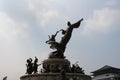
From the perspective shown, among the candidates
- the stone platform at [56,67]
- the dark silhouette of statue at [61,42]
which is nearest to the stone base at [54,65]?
the stone platform at [56,67]

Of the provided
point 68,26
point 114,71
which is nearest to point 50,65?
point 68,26

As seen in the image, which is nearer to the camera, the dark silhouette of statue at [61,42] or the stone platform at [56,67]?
the stone platform at [56,67]

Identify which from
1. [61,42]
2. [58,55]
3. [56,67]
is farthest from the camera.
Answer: [61,42]

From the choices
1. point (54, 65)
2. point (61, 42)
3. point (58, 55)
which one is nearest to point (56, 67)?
point (54, 65)

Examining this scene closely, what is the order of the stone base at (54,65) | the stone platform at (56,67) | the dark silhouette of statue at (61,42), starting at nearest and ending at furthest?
1. the stone platform at (56,67)
2. the stone base at (54,65)
3. the dark silhouette of statue at (61,42)

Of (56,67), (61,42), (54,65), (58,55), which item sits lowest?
(56,67)

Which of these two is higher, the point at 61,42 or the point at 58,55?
the point at 61,42

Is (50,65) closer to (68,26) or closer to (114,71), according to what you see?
(68,26)

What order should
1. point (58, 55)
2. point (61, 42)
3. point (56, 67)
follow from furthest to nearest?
point (61, 42)
point (58, 55)
point (56, 67)

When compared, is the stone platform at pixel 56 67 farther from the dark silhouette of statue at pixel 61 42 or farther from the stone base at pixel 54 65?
the dark silhouette of statue at pixel 61 42

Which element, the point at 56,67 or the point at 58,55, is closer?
the point at 56,67

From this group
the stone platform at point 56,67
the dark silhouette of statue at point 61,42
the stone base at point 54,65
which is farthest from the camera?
Answer: the dark silhouette of statue at point 61,42

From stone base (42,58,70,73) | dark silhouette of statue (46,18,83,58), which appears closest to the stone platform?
stone base (42,58,70,73)

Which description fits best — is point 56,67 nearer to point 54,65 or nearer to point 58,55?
point 54,65
